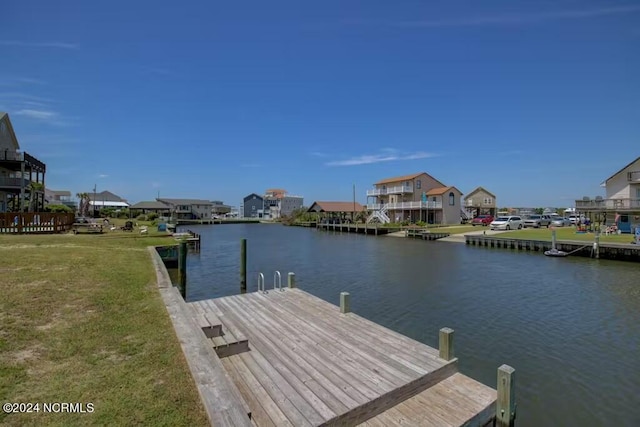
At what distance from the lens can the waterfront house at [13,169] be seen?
26.4 metres

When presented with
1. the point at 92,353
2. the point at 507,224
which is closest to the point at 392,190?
the point at 507,224

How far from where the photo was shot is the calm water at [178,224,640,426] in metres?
6.55

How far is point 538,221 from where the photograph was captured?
43.6m

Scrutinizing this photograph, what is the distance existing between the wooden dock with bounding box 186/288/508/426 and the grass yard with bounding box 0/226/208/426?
832 mm

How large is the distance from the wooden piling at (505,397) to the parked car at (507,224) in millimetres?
39925

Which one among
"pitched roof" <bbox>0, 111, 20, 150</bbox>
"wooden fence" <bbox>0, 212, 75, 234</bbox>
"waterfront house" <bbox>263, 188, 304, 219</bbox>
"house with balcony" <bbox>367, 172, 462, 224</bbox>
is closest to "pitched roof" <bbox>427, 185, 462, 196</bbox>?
"house with balcony" <bbox>367, 172, 462, 224</bbox>

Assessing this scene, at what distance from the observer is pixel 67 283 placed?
8.45m

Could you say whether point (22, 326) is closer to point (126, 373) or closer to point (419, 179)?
point (126, 373)

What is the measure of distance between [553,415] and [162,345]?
6.88 metres

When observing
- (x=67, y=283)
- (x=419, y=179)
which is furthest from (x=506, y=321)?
(x=419, y=179)

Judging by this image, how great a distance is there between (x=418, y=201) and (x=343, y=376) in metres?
50.6

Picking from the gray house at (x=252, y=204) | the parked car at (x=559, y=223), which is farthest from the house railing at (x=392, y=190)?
the gray house at (x=252, y=204)

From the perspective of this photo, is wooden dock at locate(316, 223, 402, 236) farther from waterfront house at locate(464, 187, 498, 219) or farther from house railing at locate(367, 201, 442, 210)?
waterfront house at locate(464, 187, 498, 219)

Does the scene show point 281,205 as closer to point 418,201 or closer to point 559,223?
point 418,201
